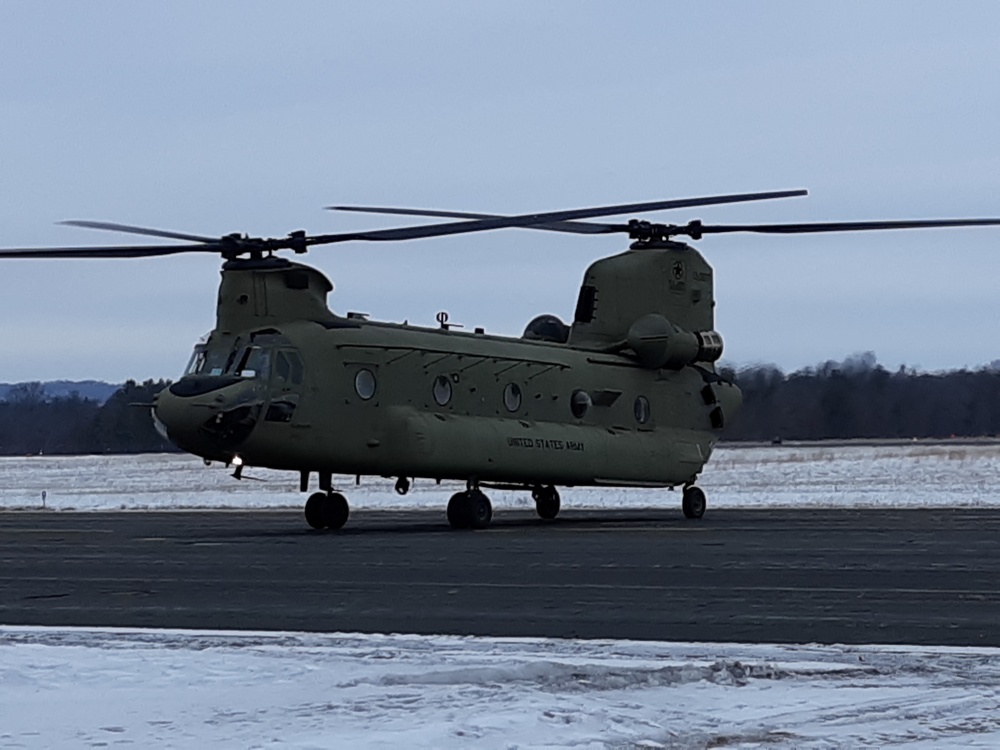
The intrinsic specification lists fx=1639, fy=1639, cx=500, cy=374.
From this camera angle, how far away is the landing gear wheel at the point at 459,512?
86.4ft

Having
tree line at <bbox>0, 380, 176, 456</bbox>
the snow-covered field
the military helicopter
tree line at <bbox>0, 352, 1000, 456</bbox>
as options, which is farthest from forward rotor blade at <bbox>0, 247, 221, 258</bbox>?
tree line at <bbox>0, 380, 176, 456</bbox>

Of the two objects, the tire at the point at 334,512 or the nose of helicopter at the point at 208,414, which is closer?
the nose of helicopter at the point at 208,414

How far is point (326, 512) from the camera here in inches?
1038

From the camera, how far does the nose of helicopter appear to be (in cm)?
2372

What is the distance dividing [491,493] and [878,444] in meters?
40.1

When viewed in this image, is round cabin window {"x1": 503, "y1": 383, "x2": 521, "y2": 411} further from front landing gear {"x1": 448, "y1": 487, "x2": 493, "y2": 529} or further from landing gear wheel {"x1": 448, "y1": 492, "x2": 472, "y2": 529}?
landing gear wheel {"x1": 448, "y1": 492, "x2": 472, "y2": 529}

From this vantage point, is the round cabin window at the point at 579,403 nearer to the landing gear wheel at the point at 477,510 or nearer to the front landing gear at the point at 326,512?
the landing gear wheel at the point at 477,510

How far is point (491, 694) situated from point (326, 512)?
17.9m

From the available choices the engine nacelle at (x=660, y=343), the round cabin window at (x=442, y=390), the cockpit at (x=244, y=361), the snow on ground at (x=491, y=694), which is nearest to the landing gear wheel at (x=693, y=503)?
the engine nacelle at (x=660, y=343)

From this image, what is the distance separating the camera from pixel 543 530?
85.2ft

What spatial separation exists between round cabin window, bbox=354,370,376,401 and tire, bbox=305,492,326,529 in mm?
2010

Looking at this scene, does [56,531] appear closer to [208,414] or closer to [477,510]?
[208,414]

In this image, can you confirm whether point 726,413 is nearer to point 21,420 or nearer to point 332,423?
point 332,423

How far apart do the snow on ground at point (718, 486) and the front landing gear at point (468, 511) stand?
342 cm
